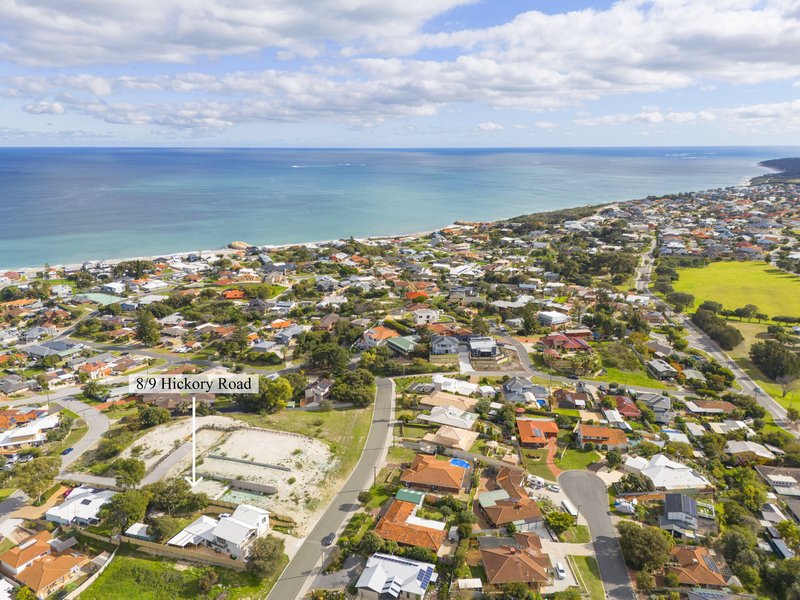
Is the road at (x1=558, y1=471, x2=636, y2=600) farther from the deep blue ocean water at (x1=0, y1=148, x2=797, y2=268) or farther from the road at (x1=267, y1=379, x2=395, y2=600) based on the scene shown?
the deep blue ocean water at (x1=0, y1=148, x2=797, y2=268)

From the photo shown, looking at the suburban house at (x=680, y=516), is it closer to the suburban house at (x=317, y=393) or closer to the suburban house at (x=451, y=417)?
the suburban house at (x=451, y=417)

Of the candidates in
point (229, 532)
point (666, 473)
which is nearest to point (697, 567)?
point (666, 473)

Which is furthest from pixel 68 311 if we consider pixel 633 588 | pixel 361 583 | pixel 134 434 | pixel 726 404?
Result: pixel 726 404

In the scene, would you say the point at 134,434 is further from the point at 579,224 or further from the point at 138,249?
the point at 579,224

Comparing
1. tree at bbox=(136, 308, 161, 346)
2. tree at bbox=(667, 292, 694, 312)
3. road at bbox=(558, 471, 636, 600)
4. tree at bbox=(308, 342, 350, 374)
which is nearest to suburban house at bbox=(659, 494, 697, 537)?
road at bbox=(558, 471, 636, 600)

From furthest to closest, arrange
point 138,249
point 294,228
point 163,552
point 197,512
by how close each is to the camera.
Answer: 1. point 294,228
2. point 138,249
3. point 197,512
4. point 163,552
